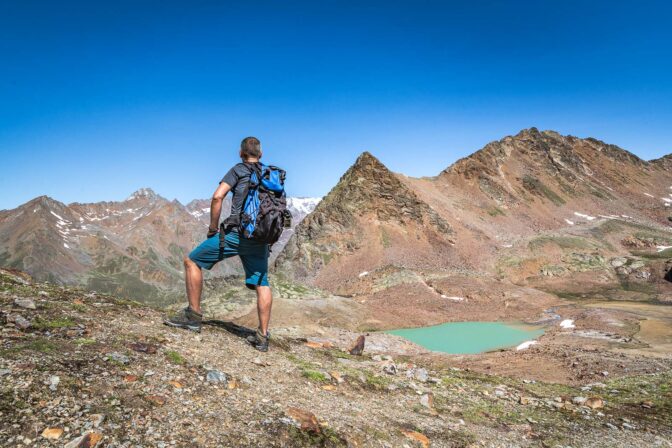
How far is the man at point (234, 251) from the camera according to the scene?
7.08 metres

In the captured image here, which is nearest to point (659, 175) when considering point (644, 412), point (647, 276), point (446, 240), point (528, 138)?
point (528, 138)

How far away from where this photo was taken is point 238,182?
716 centimetres

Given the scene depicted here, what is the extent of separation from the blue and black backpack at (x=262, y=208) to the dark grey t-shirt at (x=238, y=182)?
0.07 meters

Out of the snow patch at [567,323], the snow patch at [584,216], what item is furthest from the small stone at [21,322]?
the snow patch at [584,216]

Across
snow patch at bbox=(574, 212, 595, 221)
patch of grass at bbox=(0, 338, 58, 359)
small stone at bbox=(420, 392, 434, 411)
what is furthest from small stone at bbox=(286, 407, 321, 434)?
snow patch at bbox=(574, 212, 595, 221)

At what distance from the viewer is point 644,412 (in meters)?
9.68

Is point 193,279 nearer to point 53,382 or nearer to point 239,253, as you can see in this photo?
point 239,253

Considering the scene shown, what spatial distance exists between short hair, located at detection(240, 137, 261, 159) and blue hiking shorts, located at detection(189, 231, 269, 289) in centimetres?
149

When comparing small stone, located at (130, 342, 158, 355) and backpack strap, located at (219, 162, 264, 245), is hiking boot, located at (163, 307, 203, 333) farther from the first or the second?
backpack strap, located at (219, 162, 264, 245)

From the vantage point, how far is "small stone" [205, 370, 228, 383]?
5.86 meters

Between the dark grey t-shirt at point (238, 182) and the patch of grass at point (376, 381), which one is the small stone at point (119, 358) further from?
the patch of grass at point (376, 381)

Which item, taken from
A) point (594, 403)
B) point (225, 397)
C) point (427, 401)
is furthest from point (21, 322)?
point (594, 403)

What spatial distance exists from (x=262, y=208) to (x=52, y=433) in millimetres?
4183

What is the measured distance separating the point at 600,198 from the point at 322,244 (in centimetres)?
8429
